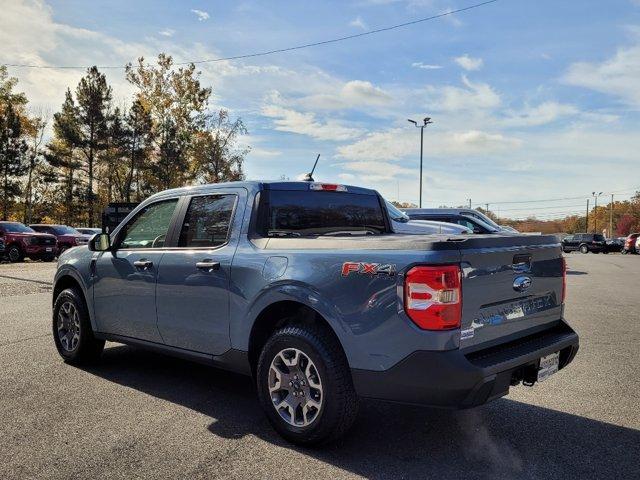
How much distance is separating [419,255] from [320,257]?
70 cm

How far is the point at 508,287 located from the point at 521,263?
8.7 inches

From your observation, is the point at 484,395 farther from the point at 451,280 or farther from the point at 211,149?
the point at 211,149

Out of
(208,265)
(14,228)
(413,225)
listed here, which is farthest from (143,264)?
(14,228)

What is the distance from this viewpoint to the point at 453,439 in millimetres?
3666

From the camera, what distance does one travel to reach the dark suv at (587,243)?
46656mm

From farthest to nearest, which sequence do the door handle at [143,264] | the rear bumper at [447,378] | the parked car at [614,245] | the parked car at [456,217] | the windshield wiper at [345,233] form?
the parked car at [614,245]
the parked car at [456,217]
the door handle at [143,264]
the windshield wiper at [345,233]
the rear bumper at [447,378]

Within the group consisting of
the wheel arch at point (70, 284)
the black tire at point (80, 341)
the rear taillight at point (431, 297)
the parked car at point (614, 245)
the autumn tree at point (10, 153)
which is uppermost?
the autumn tree at point (10, 153)

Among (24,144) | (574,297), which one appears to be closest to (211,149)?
(24,144)

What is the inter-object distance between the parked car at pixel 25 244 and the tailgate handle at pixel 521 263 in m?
23.7

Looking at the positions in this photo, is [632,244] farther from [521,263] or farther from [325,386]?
[325,386]

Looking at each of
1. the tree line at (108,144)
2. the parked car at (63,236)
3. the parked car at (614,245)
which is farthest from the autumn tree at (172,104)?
the parked car at (614,245)

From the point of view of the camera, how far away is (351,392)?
330 cm

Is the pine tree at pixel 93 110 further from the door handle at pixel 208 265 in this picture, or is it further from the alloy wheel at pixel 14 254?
the door handle at pixel 208 265

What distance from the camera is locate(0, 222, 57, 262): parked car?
2295 centimetres
